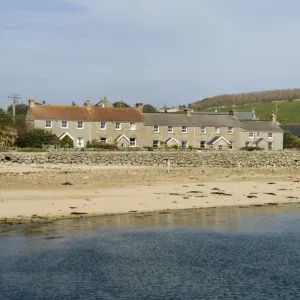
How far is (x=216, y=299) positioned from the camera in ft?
42.1

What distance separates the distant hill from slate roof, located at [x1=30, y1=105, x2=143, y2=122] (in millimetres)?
67816

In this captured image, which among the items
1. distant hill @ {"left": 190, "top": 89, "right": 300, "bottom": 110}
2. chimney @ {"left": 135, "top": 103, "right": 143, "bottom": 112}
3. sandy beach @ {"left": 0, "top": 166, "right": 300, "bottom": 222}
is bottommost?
sandy beach @ {"left": 0, "top": 166, "right": 300, "bottom": 222}

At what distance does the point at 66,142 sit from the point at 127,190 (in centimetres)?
2477

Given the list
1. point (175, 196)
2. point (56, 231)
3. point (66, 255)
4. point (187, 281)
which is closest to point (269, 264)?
point (187, 281)

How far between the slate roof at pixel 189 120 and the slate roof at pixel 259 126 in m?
1.69

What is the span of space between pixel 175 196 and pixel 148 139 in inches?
1244

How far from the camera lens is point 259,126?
64.4 m

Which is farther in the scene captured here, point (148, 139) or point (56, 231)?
point (148, 139)

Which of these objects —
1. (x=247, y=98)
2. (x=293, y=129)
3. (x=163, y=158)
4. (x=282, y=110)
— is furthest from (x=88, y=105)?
(x=247, y=98)

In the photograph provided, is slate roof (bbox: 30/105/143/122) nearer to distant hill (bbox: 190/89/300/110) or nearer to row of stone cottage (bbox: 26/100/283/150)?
row of stone cottage (bbox: 26/100/283/150)

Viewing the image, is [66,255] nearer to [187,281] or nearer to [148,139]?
[187,281]

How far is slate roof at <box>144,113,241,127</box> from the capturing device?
5912 centimetres

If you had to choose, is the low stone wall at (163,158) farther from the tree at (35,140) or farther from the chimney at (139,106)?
the chimney at (139,106)

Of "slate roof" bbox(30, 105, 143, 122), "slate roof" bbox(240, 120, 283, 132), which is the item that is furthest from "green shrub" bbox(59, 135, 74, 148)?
"slate roof" bbox(240, 120, 283, 132)
